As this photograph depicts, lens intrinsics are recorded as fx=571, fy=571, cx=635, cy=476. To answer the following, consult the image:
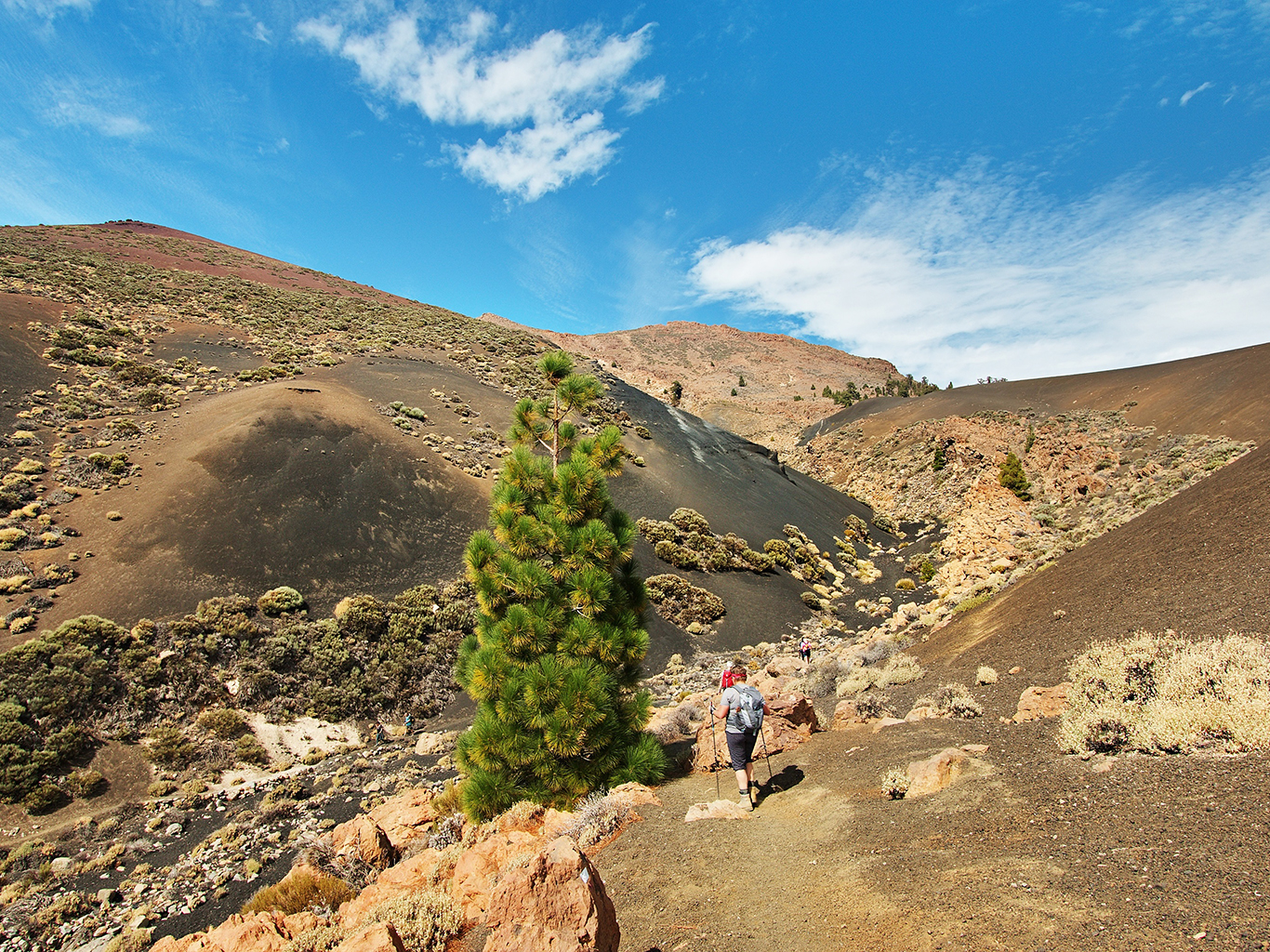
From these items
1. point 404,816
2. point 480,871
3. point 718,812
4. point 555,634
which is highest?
point 555,634

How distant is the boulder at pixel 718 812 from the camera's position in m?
6.57

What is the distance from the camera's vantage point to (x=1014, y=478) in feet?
115

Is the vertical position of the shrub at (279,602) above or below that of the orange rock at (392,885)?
above

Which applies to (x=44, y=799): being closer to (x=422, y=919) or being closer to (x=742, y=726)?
(x=422, y=919)

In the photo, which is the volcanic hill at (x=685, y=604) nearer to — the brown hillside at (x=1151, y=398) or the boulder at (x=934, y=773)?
the boulder at (x=934, y=773)

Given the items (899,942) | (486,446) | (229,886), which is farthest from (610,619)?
(486,446)

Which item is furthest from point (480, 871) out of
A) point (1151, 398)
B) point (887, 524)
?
point (1151, 398)

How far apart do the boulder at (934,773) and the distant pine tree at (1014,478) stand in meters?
34.2

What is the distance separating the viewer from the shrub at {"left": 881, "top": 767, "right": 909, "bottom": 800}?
589 cm

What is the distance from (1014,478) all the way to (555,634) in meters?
36.1

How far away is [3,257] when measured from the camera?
40.9m

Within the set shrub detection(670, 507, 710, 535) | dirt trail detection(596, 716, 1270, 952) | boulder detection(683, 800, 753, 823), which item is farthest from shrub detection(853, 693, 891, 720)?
shrub detection(670, 507, 710, 535)

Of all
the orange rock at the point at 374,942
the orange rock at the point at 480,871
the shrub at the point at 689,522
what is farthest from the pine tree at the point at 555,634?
the shrub at the point at 689,522

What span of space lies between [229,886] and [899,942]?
10.2 meters
